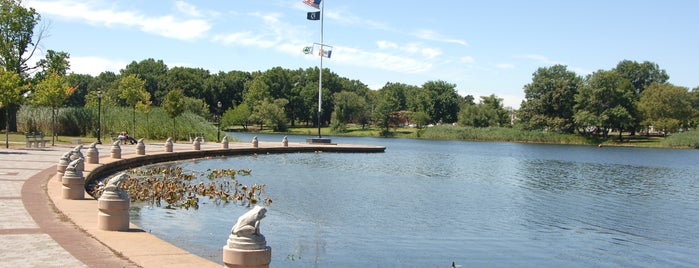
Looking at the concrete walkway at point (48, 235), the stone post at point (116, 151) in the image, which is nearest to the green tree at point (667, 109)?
the stone post at point (116, 151)

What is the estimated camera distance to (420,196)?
23.2 m

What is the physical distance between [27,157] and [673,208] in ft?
83.8

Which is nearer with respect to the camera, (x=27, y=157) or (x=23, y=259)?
(x=23, y=259)

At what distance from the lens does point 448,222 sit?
17.3 meters

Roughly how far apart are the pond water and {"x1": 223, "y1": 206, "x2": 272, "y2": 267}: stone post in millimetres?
3676

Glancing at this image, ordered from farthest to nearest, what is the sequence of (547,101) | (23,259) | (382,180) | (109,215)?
(547,101) → (382,180) → (109,215) → (23,259)

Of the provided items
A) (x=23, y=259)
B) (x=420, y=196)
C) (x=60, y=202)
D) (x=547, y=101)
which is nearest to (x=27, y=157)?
(x=60, y=202)

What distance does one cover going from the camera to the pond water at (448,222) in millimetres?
13055

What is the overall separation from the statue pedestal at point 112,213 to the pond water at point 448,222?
1625 mm

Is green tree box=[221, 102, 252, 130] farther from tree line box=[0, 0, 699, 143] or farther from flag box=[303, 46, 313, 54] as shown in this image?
flag box=[303, 46, 313, 54]

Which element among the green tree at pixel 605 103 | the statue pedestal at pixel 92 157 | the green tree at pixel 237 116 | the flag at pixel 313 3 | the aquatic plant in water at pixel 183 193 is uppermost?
the flag at pixel 313 3

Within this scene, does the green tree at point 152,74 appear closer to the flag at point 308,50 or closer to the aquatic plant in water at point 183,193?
the flag at point 308,50

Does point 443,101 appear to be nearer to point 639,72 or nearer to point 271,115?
point 271,115

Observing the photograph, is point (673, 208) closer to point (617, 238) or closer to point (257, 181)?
point (617, 238)
